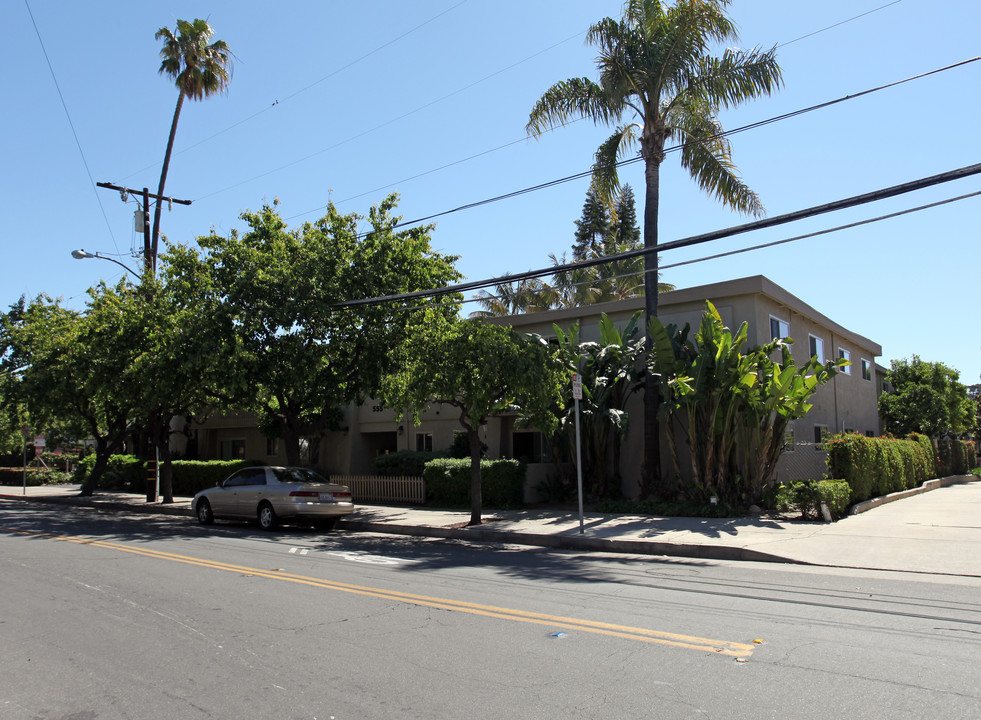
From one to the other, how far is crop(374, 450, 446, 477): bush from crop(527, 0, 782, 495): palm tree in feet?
22.3

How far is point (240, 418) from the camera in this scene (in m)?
32.6

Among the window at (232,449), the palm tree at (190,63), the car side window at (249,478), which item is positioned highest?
the palm tree at (190,63)

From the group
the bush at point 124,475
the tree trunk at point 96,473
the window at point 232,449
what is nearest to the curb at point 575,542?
the tree trunk at point 96,473

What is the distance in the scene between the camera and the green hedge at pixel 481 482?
19219mm

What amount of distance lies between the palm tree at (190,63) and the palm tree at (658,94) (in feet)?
45.7

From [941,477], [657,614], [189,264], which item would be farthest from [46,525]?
[941,477]

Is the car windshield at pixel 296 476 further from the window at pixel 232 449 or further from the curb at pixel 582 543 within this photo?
the window at pixel 232 449

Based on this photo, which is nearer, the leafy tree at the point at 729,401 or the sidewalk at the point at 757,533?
the sidewalk at the point at 757,533

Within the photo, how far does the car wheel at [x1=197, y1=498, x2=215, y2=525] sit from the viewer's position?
59.9ft

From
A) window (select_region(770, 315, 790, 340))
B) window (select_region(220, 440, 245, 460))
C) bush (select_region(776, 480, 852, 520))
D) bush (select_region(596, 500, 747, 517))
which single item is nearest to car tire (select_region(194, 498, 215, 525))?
bush (select_region(596, 500, 747, 517))

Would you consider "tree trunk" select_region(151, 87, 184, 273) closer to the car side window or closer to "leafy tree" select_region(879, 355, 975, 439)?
the car side window

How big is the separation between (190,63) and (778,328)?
21065 mm

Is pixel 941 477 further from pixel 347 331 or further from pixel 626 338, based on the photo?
pixel 347 331

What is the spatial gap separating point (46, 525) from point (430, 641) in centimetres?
1461
